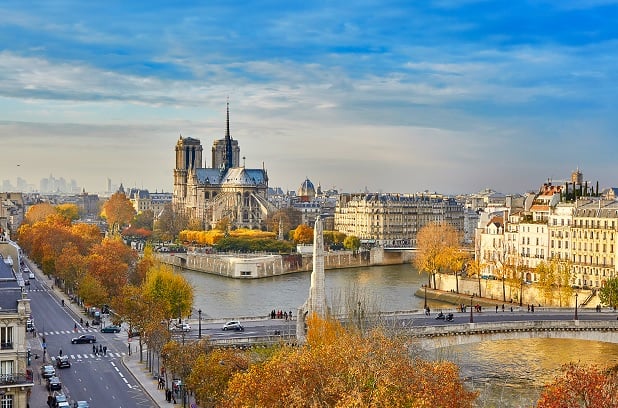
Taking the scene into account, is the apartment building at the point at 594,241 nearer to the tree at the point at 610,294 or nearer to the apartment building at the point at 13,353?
the tree at the point at 610,294

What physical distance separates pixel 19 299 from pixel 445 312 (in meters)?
27.5

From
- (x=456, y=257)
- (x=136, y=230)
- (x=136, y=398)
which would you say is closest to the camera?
(x=136, y=398)

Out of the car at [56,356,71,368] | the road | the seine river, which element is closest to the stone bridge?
the seine river

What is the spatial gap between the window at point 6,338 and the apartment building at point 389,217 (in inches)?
3691

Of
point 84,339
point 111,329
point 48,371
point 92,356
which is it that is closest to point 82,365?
point 92,356

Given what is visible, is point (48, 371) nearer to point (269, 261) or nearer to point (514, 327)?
point (514, 327)

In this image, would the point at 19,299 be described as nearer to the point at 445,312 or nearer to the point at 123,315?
the point at 123,315

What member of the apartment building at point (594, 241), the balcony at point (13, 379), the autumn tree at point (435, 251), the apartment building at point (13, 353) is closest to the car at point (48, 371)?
the apartment building at point (13, 353)

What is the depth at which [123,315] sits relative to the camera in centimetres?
5103

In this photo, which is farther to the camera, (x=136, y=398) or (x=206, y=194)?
(x=206, y=194)

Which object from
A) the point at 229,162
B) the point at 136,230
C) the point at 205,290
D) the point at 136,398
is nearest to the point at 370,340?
the point at 136,398

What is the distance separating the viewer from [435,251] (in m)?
78.5

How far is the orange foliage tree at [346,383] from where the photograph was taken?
23234mm

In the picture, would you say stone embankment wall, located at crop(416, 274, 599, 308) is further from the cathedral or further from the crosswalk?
the cathedral
